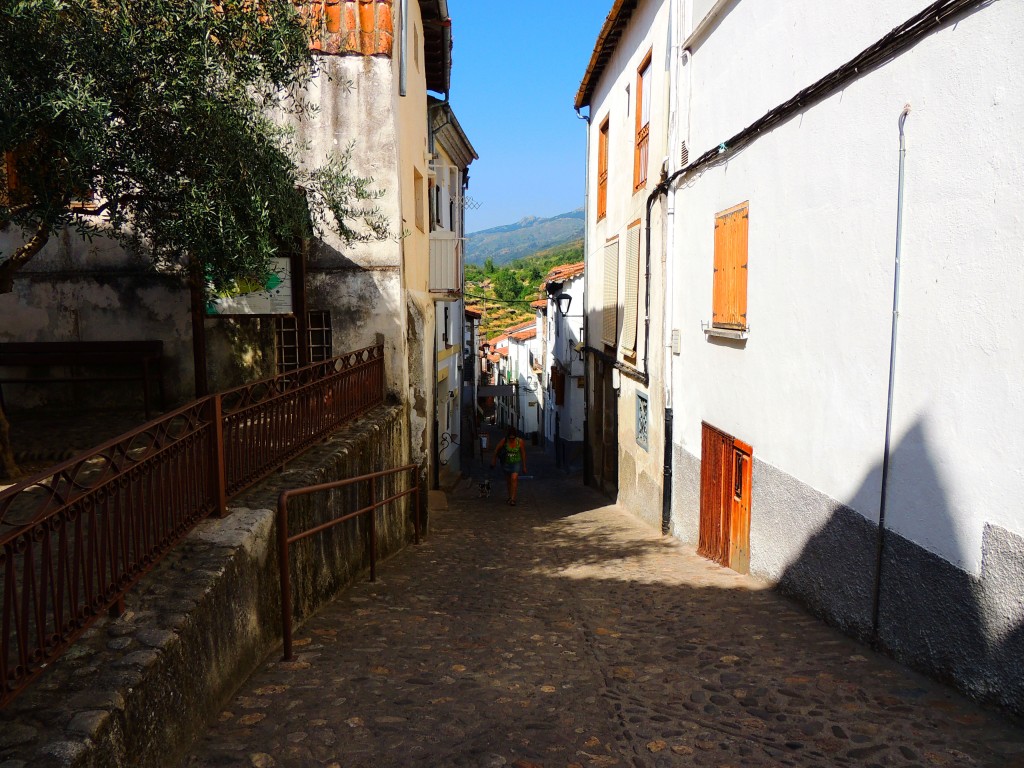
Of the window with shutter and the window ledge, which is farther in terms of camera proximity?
the window with shutter

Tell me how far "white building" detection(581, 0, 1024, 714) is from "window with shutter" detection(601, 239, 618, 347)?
5944 millimetres

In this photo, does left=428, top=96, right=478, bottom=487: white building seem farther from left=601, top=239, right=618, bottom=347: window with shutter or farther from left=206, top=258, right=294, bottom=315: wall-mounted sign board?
left=206, top=258, right=294, bottom=315: wall-mounted sign board

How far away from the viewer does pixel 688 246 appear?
10.3 metres

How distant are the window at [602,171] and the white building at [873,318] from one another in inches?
291

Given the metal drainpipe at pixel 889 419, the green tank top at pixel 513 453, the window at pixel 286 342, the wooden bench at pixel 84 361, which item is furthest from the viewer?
the green tank top at pixel 513 453

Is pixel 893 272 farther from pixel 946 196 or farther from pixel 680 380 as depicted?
pixel 680 380

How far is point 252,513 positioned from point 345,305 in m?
5.84

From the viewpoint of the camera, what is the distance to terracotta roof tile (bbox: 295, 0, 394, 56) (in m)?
10.5

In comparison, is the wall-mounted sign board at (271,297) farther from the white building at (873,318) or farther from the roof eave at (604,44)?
the roof eave at (604,44)

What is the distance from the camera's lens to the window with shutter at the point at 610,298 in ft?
51.1

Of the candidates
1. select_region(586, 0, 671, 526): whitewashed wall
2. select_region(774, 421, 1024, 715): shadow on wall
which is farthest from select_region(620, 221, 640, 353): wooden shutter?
select_region(774, 421, 1024, 715): shadow on wall

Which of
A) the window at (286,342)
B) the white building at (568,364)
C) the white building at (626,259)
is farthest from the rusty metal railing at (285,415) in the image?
the white building at (568,364)

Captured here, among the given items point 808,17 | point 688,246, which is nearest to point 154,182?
point 808,17

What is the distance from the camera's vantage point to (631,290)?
540 inches
